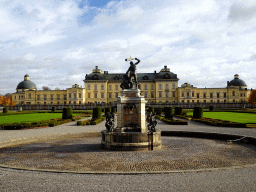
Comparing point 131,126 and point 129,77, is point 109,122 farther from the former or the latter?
point 129,77

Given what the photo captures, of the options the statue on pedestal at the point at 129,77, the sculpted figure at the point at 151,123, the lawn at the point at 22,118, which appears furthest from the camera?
the lawn at the point at 22,118

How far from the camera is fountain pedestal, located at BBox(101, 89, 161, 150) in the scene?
965cm

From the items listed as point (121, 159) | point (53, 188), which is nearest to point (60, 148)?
point (121, 159)

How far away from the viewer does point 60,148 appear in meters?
10.1

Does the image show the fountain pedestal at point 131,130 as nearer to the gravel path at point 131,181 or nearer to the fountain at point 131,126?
the fountain at point 131,126

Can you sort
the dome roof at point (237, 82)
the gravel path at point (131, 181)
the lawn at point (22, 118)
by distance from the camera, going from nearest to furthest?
1. the gravel path at point (131, 181)
2. the lawn at point (22, 118)
3. the dome roof at point (237, 82)

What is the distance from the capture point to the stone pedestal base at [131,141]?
9.58 meters

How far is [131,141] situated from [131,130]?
99 centimetres

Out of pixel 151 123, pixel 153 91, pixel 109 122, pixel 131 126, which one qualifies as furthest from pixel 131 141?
pixel 153 91

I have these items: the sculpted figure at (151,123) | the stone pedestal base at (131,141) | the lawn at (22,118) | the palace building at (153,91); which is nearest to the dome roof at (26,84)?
the palace building at (153,91)

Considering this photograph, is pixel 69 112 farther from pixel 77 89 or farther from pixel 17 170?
pixel 77 89

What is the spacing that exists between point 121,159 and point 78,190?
10.2 feet

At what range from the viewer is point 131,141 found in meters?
9.65

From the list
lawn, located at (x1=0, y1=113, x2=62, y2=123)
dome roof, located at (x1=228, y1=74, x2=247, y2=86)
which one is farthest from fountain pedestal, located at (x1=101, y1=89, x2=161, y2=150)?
dome roof, located at (x1=228, y1=74, x2=247, y2=86)
